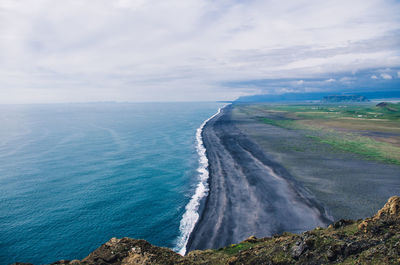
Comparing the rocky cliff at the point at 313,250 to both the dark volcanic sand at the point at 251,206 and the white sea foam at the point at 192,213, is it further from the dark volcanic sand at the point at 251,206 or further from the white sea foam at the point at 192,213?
the dark volcanic sand at the point at 251,206

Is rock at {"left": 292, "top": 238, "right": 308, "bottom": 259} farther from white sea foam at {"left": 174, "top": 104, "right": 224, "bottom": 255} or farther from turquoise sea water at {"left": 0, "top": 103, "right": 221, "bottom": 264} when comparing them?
turquoise sea water at {"left": 0, "top": 103, "right": 221, "bottom": 264}

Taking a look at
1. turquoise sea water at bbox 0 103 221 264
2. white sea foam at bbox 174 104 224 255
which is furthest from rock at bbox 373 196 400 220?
→ turquoise sea water at bbox 0 103 221 264

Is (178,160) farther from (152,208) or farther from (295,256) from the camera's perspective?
(295,256)

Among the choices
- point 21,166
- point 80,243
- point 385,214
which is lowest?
point 80,243

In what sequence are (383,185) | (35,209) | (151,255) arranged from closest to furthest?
(151,255) → (35,209) → (383,185)

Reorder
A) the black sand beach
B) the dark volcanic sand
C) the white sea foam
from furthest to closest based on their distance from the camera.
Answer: the black sand beach → the dark volcanic sand → the white sea foam

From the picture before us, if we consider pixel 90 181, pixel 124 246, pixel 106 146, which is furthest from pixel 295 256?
pixel 106 146
